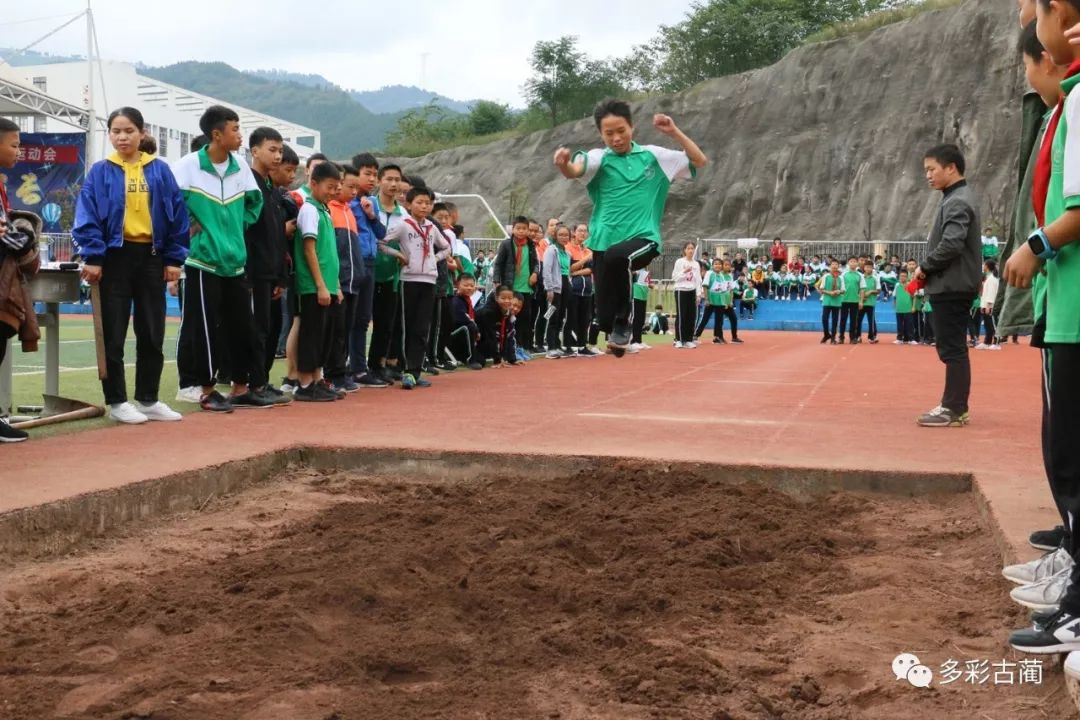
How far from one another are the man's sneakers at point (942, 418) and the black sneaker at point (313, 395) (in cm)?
419

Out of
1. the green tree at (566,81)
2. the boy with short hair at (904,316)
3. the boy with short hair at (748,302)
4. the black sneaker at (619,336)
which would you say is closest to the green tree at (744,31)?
the green tree at (566,81)

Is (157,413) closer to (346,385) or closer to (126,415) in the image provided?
(126,415)

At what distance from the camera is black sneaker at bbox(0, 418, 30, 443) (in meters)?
5.69

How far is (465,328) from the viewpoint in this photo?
12.5 meters

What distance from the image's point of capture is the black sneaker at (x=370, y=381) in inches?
376

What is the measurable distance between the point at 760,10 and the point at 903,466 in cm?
7018

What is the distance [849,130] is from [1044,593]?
52.1 m

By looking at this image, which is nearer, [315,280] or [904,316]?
[315,280]

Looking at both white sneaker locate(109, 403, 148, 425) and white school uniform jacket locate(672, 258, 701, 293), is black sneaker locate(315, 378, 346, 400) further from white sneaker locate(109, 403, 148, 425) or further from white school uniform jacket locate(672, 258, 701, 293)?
white school uniform jacket locate(672, 258, 701, 293)

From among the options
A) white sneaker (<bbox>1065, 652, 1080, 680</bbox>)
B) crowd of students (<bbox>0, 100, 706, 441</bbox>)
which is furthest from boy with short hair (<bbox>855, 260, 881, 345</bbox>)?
white sneaker (<bbox>1065, 652, 1080, 680</bbox>)

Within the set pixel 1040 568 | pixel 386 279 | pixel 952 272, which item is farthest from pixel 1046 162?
pixel 386 279

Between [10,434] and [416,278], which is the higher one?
[416,278]

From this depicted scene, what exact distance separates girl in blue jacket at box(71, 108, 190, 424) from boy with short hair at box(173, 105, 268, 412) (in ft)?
1.29

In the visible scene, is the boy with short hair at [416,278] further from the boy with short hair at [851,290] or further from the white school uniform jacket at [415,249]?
the boy with short hair at [851,290]
